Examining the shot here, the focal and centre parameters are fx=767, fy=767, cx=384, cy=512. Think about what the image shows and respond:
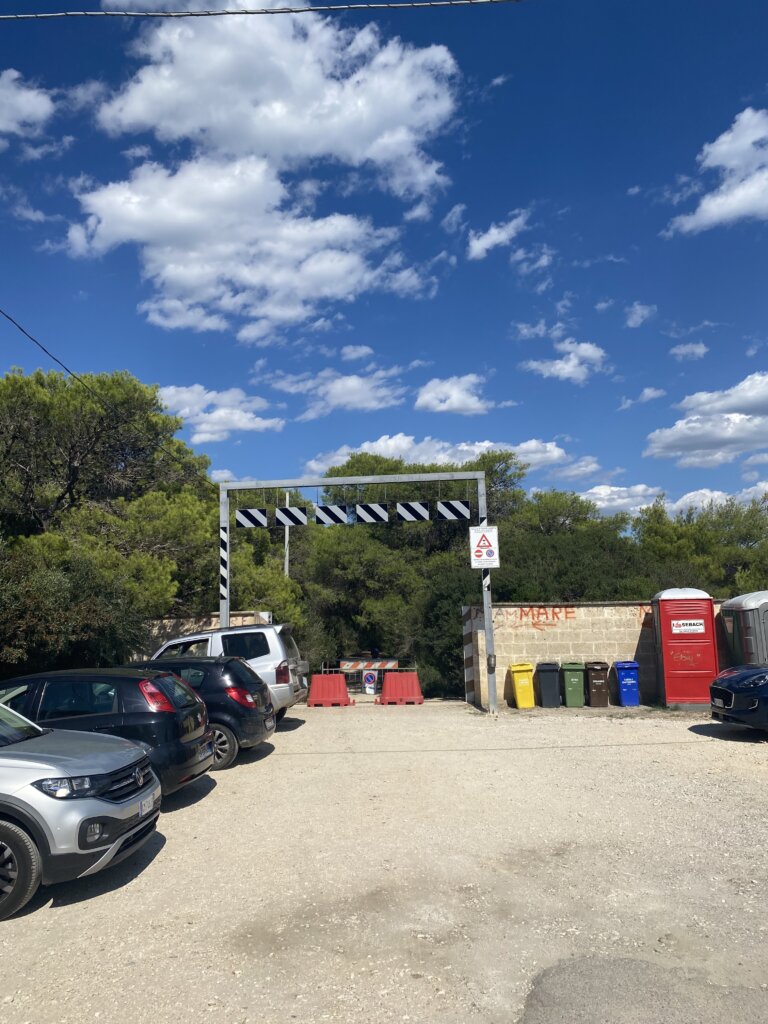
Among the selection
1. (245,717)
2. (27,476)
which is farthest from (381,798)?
(27,476)

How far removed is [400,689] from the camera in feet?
56.6

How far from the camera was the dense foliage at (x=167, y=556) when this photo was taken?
15.3 m

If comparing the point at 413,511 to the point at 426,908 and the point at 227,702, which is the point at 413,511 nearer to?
the point at 227,702

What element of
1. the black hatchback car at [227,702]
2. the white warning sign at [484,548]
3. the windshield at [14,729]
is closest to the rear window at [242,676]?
the black hatchback car at [227,702]

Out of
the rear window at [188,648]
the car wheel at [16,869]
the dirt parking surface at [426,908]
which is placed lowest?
the dirt parking surface at [426,908]

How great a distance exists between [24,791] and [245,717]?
15.8 ft

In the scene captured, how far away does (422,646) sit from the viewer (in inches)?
967

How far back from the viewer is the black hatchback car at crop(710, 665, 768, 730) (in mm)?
10812

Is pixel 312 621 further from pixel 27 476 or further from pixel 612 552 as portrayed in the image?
pixel 27 476

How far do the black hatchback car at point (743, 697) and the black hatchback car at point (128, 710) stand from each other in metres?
7.50

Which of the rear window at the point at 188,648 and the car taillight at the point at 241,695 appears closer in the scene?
the car taillight at the point at 241,695

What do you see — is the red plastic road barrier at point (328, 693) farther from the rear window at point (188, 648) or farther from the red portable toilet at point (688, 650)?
the red portable toilet at point (688, 650)

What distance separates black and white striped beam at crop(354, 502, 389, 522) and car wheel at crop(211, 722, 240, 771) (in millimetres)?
7011

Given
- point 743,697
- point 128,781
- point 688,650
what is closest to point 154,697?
point 128,781
